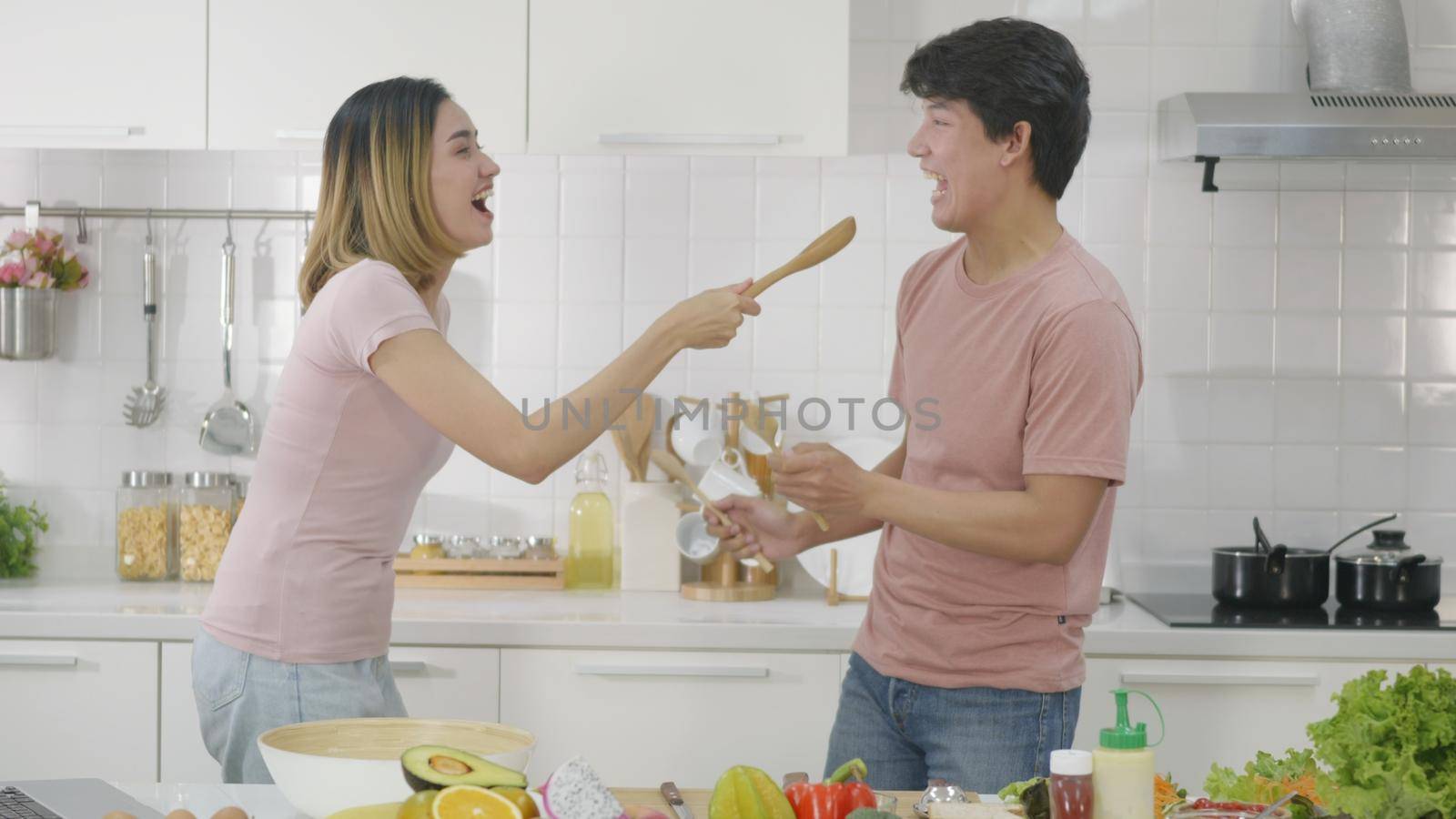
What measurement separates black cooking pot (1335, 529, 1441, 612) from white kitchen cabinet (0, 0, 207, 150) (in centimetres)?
226

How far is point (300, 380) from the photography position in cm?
175

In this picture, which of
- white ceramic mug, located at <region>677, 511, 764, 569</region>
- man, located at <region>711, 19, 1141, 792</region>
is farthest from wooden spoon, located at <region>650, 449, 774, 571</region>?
man, located at <region>711, 19, 1141, 792</region>

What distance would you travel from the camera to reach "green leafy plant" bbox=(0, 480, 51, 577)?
2.97m

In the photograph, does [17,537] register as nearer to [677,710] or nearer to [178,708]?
[178,708]

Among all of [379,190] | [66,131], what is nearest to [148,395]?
[66,131]

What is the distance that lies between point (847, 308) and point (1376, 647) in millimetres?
1192

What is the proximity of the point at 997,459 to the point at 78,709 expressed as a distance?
169 centimetres

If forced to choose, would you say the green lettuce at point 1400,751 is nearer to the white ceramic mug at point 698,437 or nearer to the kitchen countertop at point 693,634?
the kitchen countertop at point 693,634

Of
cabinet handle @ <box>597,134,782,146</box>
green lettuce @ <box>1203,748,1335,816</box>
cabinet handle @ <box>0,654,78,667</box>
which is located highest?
cabinet handle @ <box>597,134,782,146</box>

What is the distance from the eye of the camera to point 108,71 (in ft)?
8.69

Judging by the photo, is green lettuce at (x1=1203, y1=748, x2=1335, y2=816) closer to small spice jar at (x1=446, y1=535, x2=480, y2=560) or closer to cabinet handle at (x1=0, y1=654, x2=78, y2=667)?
small spice jar at (x1=446, y1=535, x2=480, y2=560)

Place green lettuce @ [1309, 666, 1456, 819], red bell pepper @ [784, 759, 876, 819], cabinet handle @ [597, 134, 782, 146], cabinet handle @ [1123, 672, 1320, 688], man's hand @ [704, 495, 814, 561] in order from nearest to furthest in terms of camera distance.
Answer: green lettuce @ [1309, 666, 1456, 819]
red bell pepper @ [784, 759, 876, 819]
man's hand @ [704, 495, 814, 561]
cabinet handle @ [1123, 672, 1320, 688]
cabinet handle @ [597, 134, 782, 146]

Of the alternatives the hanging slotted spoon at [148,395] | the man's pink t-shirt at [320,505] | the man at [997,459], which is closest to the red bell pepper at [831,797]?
the man at [997,459]

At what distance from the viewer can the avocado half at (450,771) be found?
1.15 m
